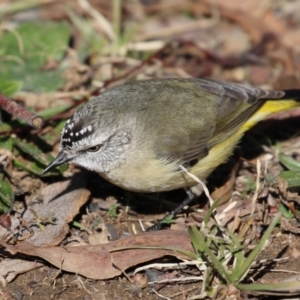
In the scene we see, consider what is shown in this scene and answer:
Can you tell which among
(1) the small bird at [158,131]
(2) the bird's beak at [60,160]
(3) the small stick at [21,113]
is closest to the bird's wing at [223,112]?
(1) the small bird at [158,131]

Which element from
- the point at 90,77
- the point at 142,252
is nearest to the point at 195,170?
the point at 142,252

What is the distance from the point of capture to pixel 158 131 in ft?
19.4

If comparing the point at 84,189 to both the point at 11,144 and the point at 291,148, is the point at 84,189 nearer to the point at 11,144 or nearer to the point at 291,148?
the point at 11,144

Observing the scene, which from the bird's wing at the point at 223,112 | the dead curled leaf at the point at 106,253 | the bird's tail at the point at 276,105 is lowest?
the dead curled leaf at the point at 106,253

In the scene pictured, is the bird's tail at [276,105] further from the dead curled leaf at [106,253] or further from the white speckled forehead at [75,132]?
the white speckled forehead at [75,132]

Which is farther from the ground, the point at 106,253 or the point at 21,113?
the point at 21,113

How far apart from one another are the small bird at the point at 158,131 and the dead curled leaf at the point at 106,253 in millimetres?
507

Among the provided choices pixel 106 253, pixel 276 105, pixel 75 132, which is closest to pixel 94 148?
pixel 75 132

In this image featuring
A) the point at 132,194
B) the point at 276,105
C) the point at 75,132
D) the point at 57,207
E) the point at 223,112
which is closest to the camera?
the point at 75,132

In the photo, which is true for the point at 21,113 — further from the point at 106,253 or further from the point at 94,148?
the point at 106,253

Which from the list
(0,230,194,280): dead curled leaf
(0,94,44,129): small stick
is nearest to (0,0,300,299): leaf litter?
(0,230,194,280): dead curled leaf

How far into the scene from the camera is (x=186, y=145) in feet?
19.5

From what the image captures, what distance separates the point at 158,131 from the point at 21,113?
4.16 feet

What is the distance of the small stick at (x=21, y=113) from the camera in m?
6.03
